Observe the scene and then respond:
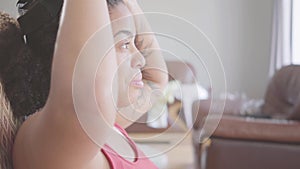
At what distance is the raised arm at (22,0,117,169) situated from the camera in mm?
340

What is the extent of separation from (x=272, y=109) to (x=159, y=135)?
12.7 feet

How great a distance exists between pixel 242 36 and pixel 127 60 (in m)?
5.33

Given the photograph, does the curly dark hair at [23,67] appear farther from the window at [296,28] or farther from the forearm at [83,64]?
the window at [296,28]

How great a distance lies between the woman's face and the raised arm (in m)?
0.01

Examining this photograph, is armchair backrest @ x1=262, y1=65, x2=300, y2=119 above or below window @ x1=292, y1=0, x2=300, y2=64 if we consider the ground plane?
below

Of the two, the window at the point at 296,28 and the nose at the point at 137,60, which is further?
the window at the point at 296,28

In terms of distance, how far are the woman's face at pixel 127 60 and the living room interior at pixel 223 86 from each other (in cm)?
2

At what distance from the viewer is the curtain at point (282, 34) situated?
493 centimetres

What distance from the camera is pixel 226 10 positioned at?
5.52m

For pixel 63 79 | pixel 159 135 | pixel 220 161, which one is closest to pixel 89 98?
pixel 63 79

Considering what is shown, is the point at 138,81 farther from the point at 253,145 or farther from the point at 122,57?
the point at 253,145

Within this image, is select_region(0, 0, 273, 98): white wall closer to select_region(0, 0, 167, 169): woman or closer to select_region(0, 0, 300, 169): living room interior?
select_region(0, 0, 300, 169): living room interior

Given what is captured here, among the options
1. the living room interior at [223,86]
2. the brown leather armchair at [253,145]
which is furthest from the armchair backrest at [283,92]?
the brown leather armchair at [253,145]

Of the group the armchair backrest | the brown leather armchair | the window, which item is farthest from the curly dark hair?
the window
